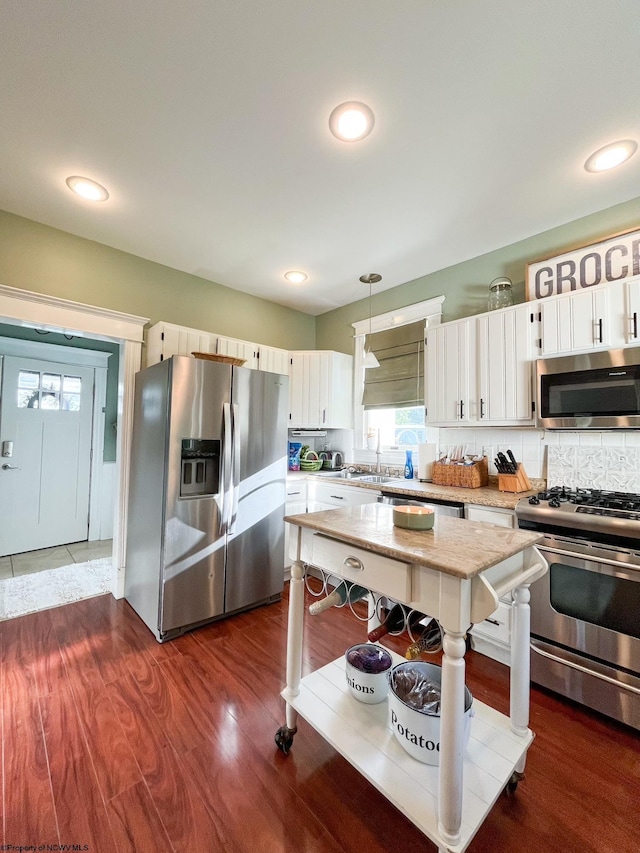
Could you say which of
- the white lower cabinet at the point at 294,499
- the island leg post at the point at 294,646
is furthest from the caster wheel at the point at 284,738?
the white lower cabinet at the point at 294,499

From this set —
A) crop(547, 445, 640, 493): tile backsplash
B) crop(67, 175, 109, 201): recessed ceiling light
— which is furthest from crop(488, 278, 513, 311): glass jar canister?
crop(67, 175, 109, 201): recessed ceiling light

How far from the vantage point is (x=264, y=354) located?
3469 mm

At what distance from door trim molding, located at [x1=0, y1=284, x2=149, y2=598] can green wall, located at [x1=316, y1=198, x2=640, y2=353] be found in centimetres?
215

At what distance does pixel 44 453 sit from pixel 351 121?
430cm

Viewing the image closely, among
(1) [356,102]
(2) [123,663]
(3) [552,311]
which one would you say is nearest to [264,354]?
(1) [356,102]

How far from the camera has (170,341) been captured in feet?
9.37

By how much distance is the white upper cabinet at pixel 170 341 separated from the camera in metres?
2.82

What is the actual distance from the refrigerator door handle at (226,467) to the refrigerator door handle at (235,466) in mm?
19

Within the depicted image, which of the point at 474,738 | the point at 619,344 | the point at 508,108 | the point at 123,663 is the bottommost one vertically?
the point at 123,663

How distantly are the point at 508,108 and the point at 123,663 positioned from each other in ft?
11.5

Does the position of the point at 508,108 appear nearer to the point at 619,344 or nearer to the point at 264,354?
the point at 619,344

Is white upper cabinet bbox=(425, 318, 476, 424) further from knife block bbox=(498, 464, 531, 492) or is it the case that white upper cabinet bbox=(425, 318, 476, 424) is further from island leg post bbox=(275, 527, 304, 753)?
island leg post bbox=(275, 527, 304, 753)

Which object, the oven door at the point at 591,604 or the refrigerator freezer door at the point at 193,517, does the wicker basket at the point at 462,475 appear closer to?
the oven door at the point at 591,604

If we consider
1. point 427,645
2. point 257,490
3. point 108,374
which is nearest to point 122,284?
point 108,374
